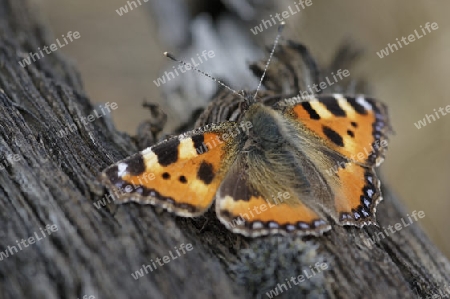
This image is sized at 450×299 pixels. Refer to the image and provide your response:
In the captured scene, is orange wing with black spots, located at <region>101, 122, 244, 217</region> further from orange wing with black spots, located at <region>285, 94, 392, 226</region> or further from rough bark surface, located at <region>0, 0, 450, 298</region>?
orange wing with black spots, located at <region>285, 94, 392, 226</region>

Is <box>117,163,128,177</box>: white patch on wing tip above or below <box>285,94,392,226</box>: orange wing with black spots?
above

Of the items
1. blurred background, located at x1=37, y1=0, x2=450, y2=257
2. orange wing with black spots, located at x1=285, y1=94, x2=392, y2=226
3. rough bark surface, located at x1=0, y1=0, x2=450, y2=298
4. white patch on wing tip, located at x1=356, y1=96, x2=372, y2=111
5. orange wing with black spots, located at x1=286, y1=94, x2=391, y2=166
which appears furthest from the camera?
blurred background, located at x1=37, y1=0, x2=450, y2=257

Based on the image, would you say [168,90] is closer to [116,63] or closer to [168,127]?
[168,127]

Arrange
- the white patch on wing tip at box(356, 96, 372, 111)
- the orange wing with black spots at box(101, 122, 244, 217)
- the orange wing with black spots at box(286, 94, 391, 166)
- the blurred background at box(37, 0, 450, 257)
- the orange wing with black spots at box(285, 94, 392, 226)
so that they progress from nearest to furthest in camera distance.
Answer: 1. the orange wing with black spots at box(101, 122, 244, 217)
2. the orange wing with black spots at box(285, 94, 392, 226)
3. the orange wing with black spots at box(286, 94, 391, 166)
4. the white patch on wing tip at box(356, 96, 372, 111)
5. the blurred background at box(37, 0, 450, 257)

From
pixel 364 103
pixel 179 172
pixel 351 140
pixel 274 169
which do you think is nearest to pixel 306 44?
pixel 364 103

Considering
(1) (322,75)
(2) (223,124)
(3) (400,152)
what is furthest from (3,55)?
(3) (400,152)

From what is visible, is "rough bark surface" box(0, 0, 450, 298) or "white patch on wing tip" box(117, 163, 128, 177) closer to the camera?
"rough bark surface" box(0, 0, 450, 298)

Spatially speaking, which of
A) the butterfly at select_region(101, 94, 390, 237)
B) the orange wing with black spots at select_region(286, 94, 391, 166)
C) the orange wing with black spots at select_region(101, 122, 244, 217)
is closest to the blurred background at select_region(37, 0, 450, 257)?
the orange wing with black spots at select_region(286, 94, 391, 166)

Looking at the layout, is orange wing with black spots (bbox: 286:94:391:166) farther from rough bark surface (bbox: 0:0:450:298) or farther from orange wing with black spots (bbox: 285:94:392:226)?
rough bark surface (bbox: 0:0:450:298)
